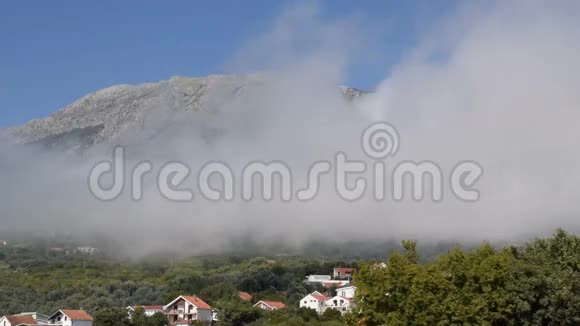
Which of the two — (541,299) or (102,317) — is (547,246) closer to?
(541,299)

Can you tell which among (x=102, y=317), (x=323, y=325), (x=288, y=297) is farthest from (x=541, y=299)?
(x=288, y=297)

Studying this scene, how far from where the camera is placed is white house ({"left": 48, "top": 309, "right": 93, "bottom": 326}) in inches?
3989

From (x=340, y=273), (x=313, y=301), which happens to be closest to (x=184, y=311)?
(x=313, y=301)

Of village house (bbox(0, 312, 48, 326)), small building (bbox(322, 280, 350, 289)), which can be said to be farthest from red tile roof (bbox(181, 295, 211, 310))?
small building (bbox(322, 280, 350, 289))

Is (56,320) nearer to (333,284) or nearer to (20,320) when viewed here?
(20,320)

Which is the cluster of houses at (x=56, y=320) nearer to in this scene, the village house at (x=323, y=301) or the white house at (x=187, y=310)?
the white house at (x=187, y=310)

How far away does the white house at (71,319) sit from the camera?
10131 cm

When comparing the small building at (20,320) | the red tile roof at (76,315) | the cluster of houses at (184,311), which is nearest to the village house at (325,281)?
the cluster of houses at (184,311)

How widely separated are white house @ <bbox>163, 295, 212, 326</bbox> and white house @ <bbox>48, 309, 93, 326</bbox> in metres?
16.4

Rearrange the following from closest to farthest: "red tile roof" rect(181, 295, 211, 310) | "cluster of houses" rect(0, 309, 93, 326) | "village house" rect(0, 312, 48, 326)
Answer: "village house" rect(0, 312, 48, 326)
"cluster of houses" rect(0, 309, 93, 326)
"red tile roof" rect(181, 295, 211, 310)

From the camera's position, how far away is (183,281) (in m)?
152

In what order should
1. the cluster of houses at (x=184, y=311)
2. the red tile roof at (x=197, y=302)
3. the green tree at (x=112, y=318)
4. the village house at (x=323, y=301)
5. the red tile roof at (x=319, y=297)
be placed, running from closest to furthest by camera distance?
the green tree at (x=112, y=318) → the cluster of houses at (x=184, y=311) → the red tile roof at (x=197, y=302) → the village house at (x=323, y=301) → the red tile roof at (x=319, y=297)

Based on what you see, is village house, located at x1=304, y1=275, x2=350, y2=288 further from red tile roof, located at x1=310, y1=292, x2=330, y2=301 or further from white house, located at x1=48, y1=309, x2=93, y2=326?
white house, located at x1=48, y1=309, x2=93, y2=326

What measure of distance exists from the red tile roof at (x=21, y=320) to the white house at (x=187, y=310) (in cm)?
2148
